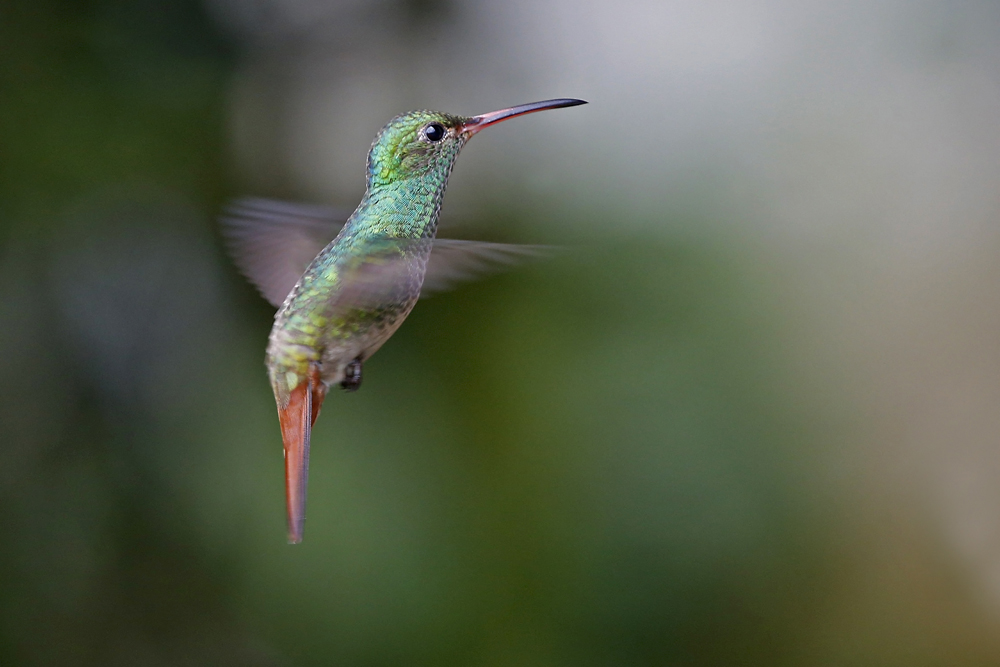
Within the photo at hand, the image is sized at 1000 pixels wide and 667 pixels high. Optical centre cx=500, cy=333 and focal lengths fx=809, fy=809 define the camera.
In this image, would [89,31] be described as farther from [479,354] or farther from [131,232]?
[479,354]

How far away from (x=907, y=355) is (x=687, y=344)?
2.48 ft

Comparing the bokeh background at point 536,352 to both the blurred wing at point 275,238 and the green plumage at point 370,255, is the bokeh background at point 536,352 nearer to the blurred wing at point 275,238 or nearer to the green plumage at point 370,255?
the blurred wing at point 275,238

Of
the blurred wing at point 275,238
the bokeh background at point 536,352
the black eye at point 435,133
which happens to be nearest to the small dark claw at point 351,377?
the blurred wing at point 275,238

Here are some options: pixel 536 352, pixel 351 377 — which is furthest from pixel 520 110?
pixel 536 352

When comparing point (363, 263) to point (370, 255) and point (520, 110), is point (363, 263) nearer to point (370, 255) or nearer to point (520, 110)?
point (370, 255)

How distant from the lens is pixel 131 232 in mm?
2064

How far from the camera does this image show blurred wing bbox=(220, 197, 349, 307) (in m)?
0.91

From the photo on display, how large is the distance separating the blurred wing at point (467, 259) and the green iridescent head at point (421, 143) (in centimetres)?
10

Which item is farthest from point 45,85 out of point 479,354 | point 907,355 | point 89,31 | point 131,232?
point 907,355

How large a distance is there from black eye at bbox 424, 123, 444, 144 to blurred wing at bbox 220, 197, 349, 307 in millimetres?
196

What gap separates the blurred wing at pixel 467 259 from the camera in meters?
0.63

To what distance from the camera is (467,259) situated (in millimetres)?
758

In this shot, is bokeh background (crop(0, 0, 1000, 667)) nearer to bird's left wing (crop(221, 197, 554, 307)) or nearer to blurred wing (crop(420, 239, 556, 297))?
bird's left wing (crop(221, 197, 554, 307))

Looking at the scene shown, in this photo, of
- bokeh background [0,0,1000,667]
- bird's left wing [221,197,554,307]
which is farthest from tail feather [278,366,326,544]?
bokeh background [0,0,1000,667]
